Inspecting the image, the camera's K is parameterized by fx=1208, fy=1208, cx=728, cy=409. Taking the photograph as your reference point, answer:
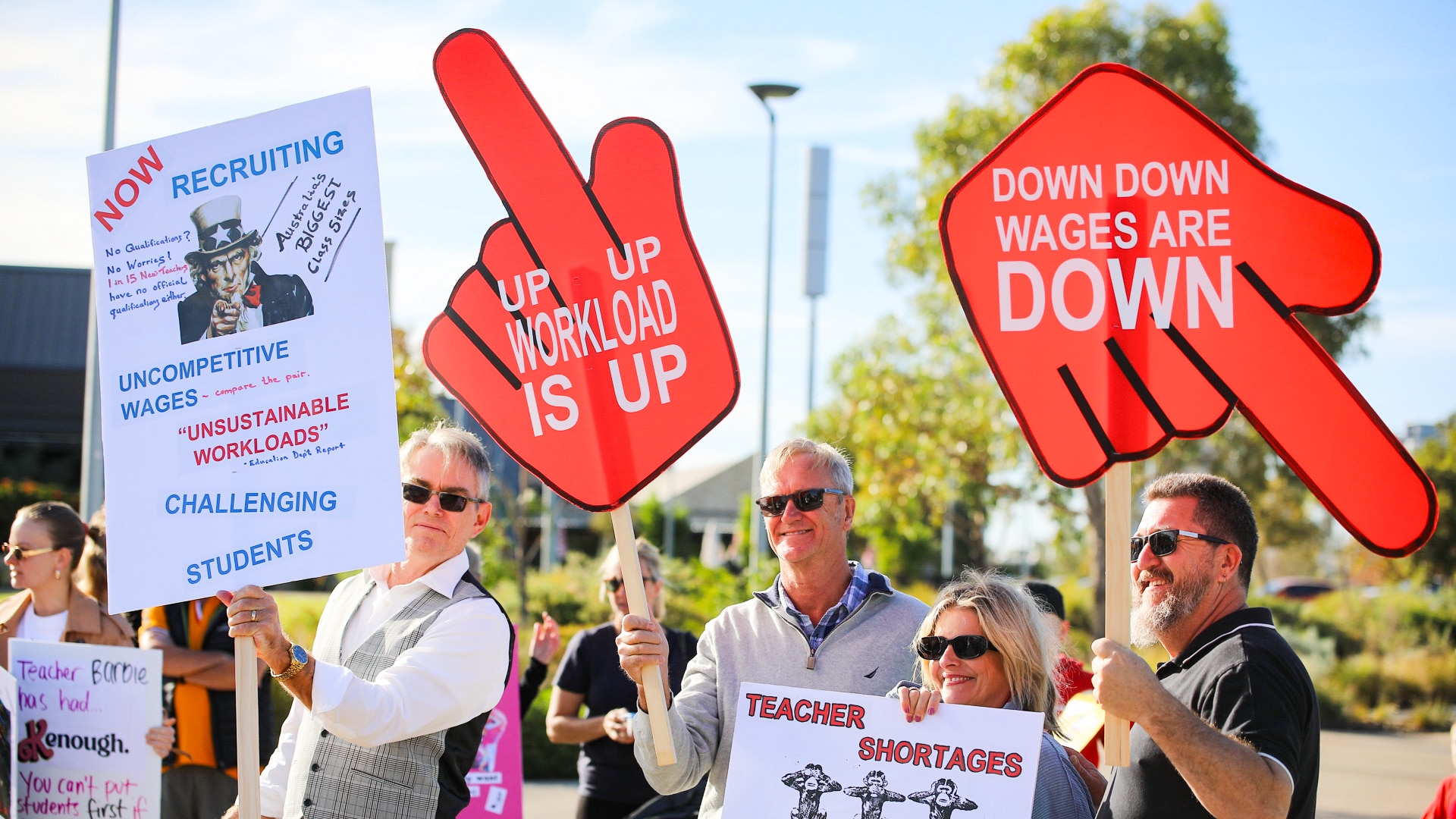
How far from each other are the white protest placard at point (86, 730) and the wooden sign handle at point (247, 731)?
1.39 m

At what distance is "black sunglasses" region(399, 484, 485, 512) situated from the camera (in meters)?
3.21

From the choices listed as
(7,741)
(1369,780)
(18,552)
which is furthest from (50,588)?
(1369,780)

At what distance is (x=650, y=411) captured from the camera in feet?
10.1

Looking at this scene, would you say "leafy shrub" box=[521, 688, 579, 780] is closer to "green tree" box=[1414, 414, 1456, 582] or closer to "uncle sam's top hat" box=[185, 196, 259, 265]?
"uncle sam's top hat" box=[185, 196, 259, 265]

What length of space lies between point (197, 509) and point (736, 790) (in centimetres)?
146

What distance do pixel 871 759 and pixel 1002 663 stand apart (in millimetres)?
408

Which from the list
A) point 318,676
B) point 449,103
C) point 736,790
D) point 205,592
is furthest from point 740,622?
point 449,103

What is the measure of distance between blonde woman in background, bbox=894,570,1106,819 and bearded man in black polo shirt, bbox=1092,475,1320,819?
133mm

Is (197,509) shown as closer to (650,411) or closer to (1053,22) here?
(650,411)

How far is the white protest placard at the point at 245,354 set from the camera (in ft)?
9.46

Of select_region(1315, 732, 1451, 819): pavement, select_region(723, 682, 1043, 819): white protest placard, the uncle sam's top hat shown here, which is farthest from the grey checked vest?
select_region(1315, 732, 1451, 819): pavement

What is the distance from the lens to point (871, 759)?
269 centimetres

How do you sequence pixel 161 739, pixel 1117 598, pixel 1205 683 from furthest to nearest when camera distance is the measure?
pixel 161 739
pixel 1205 683
pixel 1117 598

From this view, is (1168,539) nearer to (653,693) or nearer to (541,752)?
(653,693)
